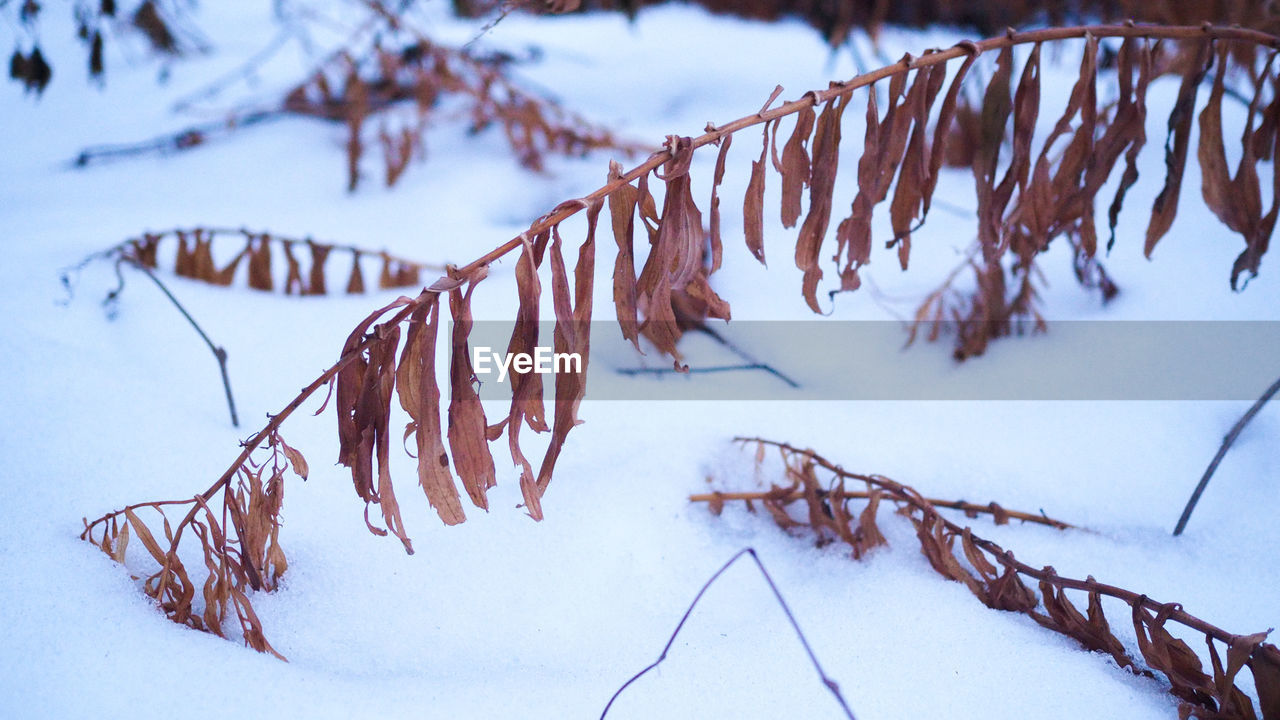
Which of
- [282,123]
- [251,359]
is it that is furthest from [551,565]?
[282,123]

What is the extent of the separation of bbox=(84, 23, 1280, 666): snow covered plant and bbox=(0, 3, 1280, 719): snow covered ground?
59 mm

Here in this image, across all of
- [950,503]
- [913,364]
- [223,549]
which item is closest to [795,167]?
[950,503]

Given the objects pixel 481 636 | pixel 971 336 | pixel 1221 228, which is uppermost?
pixel 1221 228

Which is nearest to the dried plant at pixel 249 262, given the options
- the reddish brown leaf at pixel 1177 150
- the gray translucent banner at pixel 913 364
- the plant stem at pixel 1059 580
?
the gray translucent banner at pixel 913 364

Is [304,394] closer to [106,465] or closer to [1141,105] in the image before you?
[106,465]

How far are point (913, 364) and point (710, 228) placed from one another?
487 mm

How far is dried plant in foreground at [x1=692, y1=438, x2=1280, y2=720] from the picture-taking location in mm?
613

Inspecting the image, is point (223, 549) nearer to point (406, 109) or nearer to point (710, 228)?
point (710, 228)

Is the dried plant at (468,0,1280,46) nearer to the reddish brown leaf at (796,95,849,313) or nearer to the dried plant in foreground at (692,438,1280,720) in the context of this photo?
the reddish brown leaf at (796,95,849,313)

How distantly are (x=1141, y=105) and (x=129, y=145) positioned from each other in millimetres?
2004

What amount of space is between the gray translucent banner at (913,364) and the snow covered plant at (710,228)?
6.7 inches

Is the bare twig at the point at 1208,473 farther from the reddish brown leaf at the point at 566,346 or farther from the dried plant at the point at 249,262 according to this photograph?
the dried plant at the point at 249,262

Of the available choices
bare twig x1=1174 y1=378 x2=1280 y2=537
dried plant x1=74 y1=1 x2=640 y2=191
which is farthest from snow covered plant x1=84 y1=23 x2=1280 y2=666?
dried plant x1=74 y1=1 x2=640 y2=191

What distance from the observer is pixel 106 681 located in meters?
0.60
